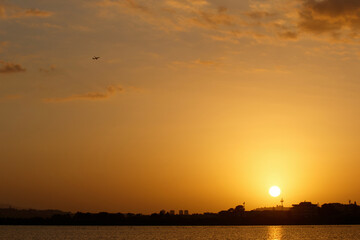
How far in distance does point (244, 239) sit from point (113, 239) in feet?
121

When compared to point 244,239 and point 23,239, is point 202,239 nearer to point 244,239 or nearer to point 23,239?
point 244,239

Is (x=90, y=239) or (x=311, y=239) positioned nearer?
(x=311, y=239)

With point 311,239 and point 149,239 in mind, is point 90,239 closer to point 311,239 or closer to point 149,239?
point 149,239

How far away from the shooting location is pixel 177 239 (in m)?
150

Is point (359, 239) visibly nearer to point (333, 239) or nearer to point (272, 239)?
point (333, 239)

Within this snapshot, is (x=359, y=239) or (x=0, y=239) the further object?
(x=0, y=239)

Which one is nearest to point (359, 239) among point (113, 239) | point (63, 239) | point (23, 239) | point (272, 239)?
point (272, 239)

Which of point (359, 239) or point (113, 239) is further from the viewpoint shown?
point (113, 239)

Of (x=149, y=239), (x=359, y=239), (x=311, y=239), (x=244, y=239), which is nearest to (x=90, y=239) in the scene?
(x=149, y=239)

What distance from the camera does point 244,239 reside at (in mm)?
147625

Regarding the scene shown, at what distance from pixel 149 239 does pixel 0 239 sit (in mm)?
41476

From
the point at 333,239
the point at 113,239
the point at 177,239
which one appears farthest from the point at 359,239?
the point at 113,239

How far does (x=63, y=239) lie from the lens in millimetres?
154750

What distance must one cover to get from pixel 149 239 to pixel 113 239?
10250mm
